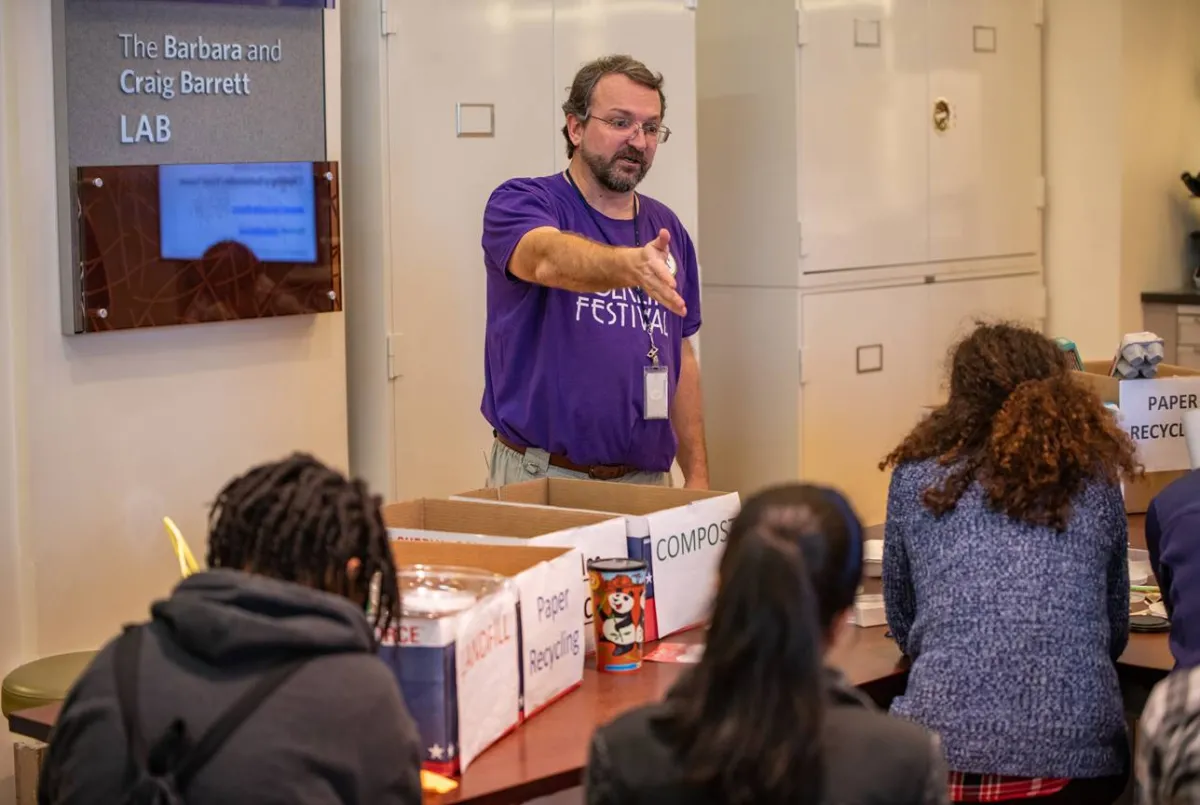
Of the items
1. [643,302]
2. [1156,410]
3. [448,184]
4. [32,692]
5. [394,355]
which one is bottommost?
[32,692]

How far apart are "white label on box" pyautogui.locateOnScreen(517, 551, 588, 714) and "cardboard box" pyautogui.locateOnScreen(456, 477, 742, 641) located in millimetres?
156

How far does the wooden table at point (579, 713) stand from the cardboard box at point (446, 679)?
0.13 ft

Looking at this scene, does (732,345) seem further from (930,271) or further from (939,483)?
A: (939,483)

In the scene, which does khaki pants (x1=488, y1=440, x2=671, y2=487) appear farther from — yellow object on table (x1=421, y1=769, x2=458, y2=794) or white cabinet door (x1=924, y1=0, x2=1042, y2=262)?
white cabinet door (x1=924, y1=0, x2=1042, y2=262)

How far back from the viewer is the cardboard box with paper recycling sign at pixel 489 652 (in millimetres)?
1906

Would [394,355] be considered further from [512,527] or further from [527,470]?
[512,527]

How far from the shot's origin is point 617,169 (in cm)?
304

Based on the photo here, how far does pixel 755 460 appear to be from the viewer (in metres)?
5.10

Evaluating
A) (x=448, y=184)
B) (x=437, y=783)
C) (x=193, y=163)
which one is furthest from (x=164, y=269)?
(x=437, y=783)

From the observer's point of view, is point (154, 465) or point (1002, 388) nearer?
point (1002, 388)

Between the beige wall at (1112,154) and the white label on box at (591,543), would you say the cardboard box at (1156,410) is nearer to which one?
the white label on box at (591,543)

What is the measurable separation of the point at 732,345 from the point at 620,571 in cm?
287

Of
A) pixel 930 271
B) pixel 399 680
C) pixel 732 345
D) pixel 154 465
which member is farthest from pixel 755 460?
pixel 399 680

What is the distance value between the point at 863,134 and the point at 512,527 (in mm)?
2882
